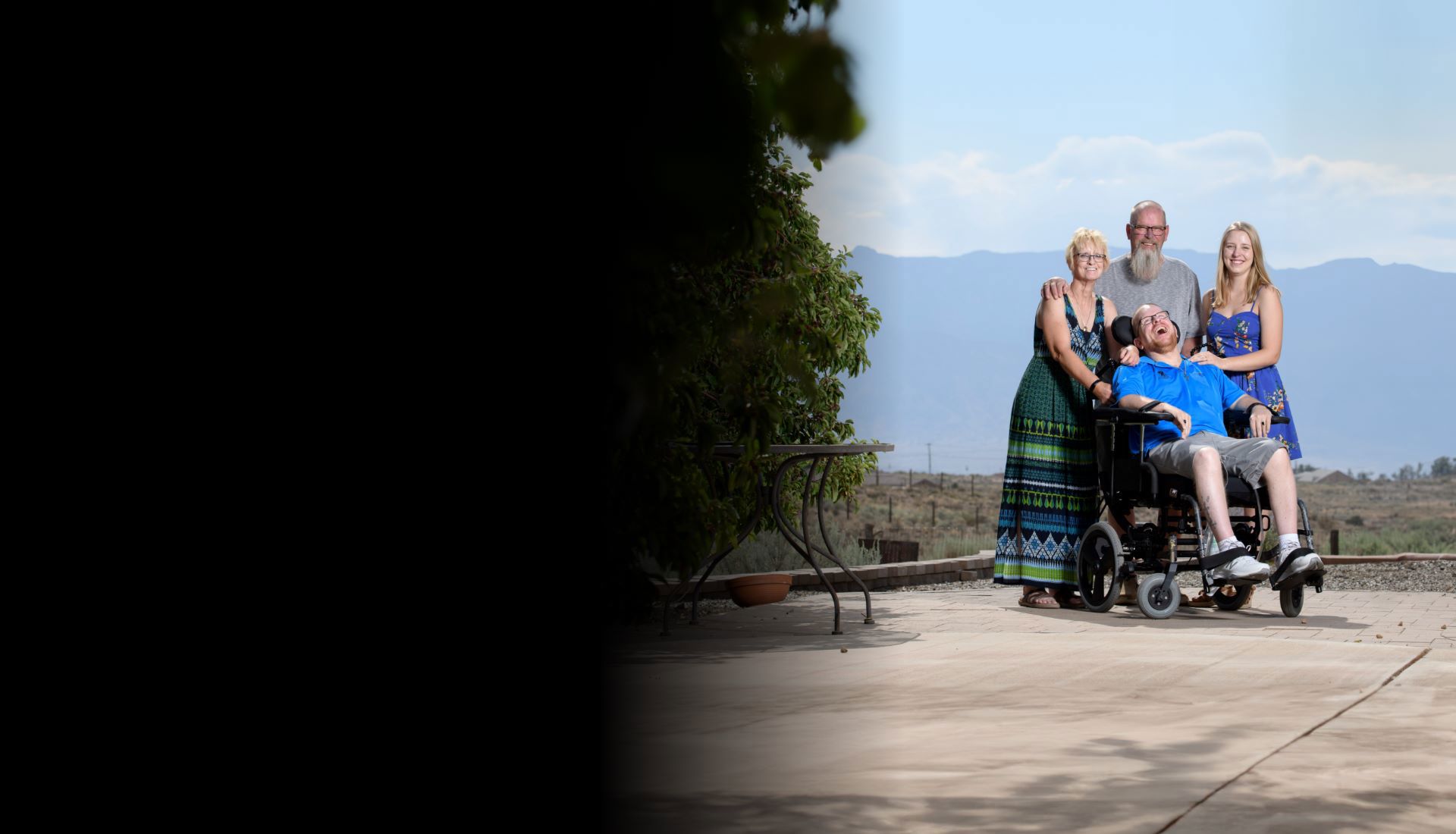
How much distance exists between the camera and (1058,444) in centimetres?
689

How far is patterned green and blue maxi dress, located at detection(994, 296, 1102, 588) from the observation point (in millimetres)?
6867

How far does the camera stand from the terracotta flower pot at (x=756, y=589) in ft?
22.8

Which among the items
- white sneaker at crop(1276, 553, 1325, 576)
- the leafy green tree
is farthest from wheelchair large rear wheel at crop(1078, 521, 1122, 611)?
the leafy green tree

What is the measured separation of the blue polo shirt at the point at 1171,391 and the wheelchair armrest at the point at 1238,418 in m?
0.21

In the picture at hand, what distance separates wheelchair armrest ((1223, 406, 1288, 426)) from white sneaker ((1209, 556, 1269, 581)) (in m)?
0.84

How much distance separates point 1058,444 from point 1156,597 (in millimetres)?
858

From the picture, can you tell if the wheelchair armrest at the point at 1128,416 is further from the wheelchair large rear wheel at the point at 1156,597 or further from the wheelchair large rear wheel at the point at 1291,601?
the wheelchair large rear wheel at the point at 1291,601

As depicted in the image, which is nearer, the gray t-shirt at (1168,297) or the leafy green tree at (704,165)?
the leafy green tree at (704,165)

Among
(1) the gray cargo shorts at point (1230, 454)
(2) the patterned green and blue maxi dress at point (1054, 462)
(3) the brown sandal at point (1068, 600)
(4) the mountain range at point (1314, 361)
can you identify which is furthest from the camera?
(4) the mountain range at point (1314, 361)

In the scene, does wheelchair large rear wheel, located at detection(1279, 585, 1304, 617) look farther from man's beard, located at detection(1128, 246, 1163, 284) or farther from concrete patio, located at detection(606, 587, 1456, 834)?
man's beard, located at detection(1128, 246, 1163, 284)

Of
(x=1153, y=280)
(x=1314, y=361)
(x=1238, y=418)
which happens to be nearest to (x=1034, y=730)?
(x=1238, y=418)

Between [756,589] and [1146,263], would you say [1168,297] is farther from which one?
[756,589]

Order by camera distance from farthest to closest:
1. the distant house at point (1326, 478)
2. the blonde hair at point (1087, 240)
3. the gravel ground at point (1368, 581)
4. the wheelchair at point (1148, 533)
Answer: the distant house at point (1326, 478) → the gravel ground at point (1368, 581) → the blonde hair at point (1087, 240) → the wheelchair at point (1148, 533)

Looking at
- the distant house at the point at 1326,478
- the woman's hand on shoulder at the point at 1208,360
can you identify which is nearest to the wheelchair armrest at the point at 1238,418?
the woman's hand on shoulder at the point at 1208,360
